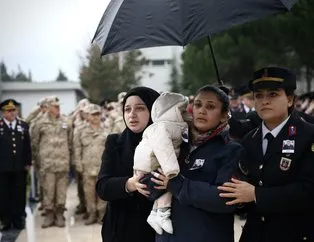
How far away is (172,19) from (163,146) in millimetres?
705

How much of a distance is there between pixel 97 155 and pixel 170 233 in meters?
4.75

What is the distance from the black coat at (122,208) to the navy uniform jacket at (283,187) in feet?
2.22

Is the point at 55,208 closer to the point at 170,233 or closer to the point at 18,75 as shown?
the point at 170,233

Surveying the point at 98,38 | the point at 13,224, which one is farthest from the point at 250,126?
the point at 13,224

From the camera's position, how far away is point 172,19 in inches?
91.9

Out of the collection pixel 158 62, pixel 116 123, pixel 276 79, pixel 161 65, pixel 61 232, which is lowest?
pixel 61 232

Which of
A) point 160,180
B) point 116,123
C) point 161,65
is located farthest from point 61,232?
point 161,65

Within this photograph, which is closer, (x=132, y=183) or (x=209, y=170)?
(x=209, y=170)

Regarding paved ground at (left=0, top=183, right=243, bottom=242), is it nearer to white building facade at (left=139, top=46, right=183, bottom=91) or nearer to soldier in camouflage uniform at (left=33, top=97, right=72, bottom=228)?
soldier in camouflage uniform at (left=33, top=97, right=72, bottom=228)

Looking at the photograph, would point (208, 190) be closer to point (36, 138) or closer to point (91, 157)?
point (91, 157)

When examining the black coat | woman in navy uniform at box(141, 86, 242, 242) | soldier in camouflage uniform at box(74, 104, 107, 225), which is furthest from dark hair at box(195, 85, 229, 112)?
soldier in camouflage uniform at box(74, 104, 107, 225)

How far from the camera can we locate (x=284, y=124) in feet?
7.52

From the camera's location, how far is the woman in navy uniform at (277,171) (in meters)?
2.08

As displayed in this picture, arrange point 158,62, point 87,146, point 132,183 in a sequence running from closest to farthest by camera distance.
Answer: point 132,183 < point 87,146 < point 158,62
